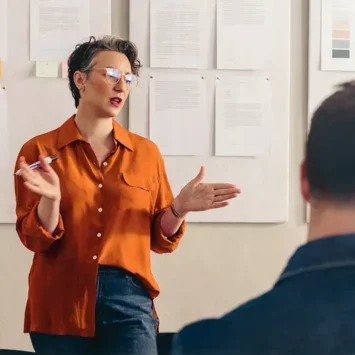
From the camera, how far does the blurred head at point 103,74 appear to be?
1837 millimetres

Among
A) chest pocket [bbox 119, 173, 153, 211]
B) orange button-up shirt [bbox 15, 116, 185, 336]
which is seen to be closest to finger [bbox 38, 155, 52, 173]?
orange button-up shirt [bbox 15, 116, 185, 336]

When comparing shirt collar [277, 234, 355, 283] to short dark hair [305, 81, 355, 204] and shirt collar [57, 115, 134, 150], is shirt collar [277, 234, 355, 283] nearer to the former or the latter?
short dark hair [305, 81, 355, 204]

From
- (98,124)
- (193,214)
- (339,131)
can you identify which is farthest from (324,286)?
(193,214)

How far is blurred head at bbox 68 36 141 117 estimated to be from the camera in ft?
6.03

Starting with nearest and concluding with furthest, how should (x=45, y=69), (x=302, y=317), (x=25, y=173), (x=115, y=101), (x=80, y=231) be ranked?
(x=302, y=317)
(x=25, y=173)
(x=80, y=231)
(x=115, y=101)
(x=45, y=69)

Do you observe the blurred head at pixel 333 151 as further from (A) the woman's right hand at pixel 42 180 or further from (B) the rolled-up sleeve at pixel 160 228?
(B) the rolled-up sleeve at pixel 160 228

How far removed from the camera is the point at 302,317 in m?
0.65

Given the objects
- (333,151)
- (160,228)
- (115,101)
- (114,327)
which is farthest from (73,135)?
(333,151)

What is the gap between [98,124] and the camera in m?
1.84

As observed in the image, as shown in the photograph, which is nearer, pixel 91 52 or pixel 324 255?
pixel 324 255

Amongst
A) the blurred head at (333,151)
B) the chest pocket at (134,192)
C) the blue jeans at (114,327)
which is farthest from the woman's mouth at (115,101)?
the blurred head at (333,151)

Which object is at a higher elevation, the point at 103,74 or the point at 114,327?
the point at 103,74

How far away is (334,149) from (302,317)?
0.21 meters

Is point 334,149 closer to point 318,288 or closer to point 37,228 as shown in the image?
point 318,288
